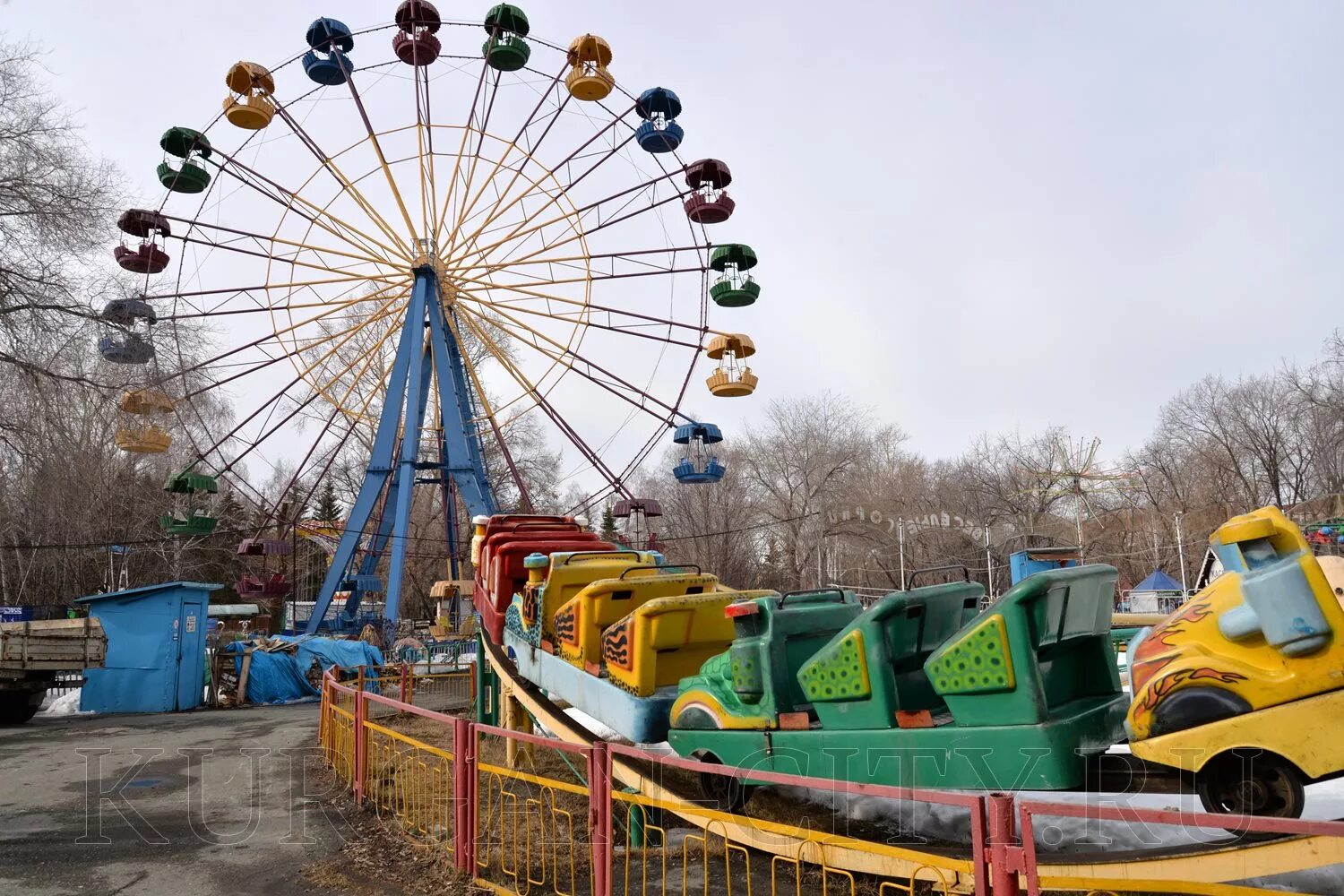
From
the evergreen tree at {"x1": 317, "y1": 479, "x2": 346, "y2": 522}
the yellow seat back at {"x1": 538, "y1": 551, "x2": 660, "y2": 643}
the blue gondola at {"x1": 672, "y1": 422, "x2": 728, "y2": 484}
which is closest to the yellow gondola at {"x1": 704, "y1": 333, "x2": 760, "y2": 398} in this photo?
the blue gondola at {"x1": 672, "y1": 422, "x2": 728, "y2": 484}

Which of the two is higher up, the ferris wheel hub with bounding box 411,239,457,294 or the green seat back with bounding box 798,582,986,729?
the ferris wheel hub with bounding box 411,239,457,294

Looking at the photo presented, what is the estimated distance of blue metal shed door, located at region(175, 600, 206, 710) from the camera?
15.9 meters

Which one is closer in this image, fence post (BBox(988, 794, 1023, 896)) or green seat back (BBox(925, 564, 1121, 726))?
fence post (BBox(988, 794, 1023, 896))

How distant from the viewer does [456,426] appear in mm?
21266

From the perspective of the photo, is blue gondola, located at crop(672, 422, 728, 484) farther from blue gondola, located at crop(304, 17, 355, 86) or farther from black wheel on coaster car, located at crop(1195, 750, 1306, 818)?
black wheel on coaster car, located at crop(1195, 750, 1306, 818)

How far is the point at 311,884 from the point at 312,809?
2104 millimetres

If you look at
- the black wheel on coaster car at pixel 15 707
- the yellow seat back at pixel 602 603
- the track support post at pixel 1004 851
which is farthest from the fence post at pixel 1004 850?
the black wheel on coaster car at pixel 15 707

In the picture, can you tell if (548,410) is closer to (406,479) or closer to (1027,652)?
(406,479)

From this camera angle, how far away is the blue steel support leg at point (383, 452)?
68.2ft

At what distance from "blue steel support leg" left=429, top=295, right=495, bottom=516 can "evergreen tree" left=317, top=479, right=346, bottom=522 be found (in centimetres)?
2581

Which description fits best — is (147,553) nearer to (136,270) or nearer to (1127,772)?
(136,270)

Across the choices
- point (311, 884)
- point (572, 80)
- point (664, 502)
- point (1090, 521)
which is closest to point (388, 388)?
point (572, 80)

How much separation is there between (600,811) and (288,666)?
50.5 ft

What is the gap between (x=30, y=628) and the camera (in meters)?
13.9
